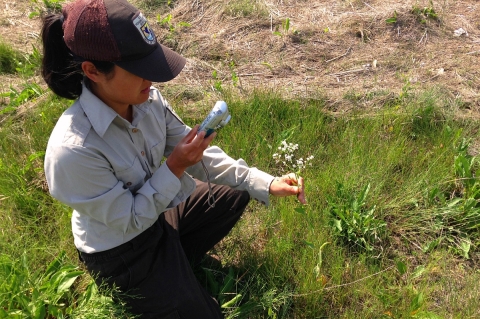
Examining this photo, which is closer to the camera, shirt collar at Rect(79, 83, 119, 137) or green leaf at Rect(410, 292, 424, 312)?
shirt collar at Rect(79, 83, 119, 137)

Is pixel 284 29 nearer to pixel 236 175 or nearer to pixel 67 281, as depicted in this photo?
pixel 236 175

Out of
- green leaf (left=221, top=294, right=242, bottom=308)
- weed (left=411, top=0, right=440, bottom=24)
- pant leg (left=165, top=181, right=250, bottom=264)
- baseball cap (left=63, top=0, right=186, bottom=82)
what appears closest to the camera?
baseball cap (left=63, top=0, right=186, bottom=82)

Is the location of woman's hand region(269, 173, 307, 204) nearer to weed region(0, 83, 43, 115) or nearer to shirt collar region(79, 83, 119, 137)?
shirt collar region(79, 83, 119, 137)

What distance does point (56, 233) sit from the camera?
2.27 meters

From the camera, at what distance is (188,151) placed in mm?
1577

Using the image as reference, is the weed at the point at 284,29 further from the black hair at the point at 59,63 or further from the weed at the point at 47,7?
the black hair at the point at 59,63

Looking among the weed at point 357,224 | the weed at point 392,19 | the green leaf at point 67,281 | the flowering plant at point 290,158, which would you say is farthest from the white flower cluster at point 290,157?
the weed at point 392,19

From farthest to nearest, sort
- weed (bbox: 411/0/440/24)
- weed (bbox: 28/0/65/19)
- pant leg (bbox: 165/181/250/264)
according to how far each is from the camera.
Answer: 1. weed (bbox: 28/0/65/19)
2. weed (bbox: 411/0/440/24)
3. pant leg (bbox: 165/181/250/264)

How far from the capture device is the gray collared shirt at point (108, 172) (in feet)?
4.98

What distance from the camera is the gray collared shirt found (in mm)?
1517

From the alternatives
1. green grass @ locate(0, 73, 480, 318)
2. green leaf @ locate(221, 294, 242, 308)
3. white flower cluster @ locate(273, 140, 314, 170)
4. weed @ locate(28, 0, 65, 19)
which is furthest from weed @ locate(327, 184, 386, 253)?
weed @ locate(28, 0, 65, 19)

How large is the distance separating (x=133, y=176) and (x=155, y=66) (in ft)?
1.53

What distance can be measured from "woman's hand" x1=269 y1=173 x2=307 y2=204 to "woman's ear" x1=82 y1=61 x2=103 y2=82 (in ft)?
2.88

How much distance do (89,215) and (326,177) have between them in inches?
51.4
